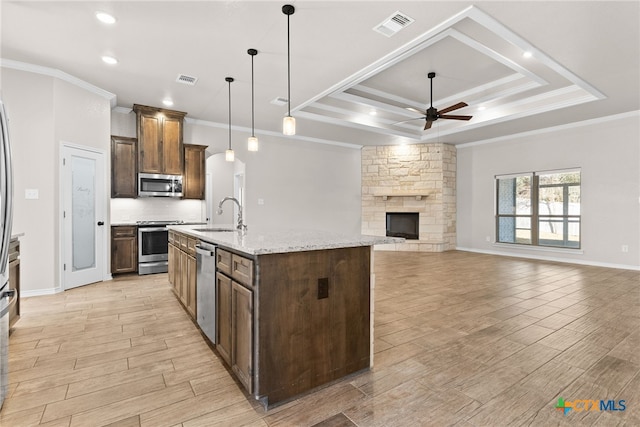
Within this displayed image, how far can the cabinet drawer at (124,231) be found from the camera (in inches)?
196

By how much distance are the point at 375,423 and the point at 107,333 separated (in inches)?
98.0

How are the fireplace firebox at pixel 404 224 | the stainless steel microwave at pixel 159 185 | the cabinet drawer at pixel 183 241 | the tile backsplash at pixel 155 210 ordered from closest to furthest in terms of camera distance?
1. the cabinet drawer at pixel 183 241
2. the stainless steel microwave at pixel 159 185
3. the tile backsplash at pixel 155 210
4. the fireplace firebox at pixel 404 224

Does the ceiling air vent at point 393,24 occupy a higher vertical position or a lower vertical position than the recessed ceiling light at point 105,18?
lower

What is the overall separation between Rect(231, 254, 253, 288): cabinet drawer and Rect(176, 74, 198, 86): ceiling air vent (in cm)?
340

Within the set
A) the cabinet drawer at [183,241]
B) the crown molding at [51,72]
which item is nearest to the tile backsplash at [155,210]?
the crown molding at [51,72]

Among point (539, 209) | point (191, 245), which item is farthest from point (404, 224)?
point (191, 245)

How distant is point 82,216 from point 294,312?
4.29 meters

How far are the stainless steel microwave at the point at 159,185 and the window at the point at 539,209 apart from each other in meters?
7.17

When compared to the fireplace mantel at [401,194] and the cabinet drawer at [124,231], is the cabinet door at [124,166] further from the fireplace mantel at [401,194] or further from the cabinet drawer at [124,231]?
the fireplace mantel at [401,194]

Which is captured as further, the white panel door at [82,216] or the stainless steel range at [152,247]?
the stainless steel range at [152,247]

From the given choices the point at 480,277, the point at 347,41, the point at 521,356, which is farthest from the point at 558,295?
the point at 347,41

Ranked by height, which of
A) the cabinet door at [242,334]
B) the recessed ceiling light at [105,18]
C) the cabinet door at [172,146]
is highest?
the recessed ceiling light at [105,18]

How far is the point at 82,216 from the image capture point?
14.9 feet

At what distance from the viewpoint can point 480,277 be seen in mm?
5043
